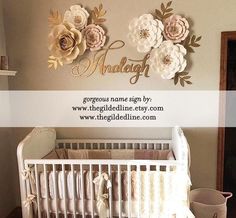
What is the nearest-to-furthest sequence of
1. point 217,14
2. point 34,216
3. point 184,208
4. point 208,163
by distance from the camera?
point 184,208 < point 34,216 < point 217,14 < point 208,163

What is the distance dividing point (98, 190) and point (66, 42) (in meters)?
1.30

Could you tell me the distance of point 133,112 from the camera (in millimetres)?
2414

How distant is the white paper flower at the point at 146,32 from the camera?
2.21 metres

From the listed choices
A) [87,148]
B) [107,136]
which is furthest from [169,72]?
[87,148]

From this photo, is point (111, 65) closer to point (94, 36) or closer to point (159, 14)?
point (94, 36)

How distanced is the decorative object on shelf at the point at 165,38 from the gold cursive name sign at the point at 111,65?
12 centimetres

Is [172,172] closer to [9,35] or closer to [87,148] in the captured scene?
[87,148]

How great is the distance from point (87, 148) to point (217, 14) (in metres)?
1.70

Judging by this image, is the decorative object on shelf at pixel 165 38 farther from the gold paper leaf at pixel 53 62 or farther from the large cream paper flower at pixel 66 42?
the gold paper leaf at pixel 53 62

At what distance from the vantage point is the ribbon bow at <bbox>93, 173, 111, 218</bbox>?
1.78 meters

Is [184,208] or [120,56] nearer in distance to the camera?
[184,208]

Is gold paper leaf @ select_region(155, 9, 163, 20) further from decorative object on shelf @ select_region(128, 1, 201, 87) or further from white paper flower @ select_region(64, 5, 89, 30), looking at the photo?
white paper flower @ select_region(64, 5, 89, 30)

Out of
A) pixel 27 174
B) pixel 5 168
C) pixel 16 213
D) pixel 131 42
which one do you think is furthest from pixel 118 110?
pixel 16 213

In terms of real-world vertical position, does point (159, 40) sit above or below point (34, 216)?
above
